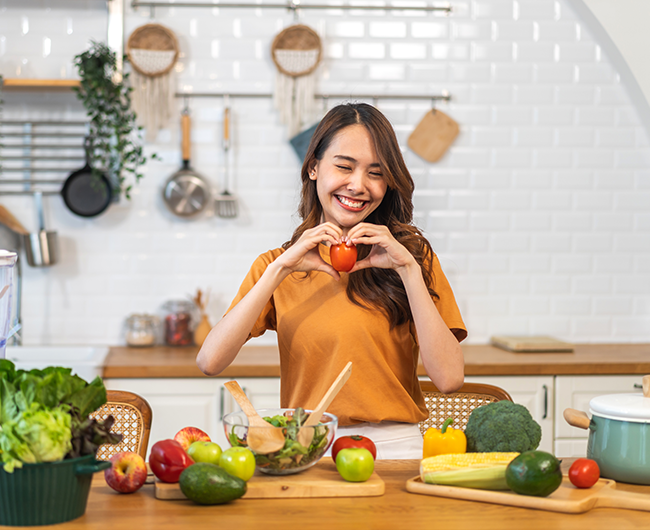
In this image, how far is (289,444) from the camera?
1.25 m

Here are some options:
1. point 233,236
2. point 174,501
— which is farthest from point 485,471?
point 233,236

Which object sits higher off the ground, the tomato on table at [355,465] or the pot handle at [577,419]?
the pot handle at [577,419]

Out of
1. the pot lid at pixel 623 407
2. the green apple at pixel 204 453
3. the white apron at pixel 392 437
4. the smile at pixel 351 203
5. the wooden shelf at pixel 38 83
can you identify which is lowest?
the white apron at pixel 392 437

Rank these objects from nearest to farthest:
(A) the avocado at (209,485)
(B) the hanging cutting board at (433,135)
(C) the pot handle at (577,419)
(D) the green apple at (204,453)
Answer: (A) the avocado at (209,485) → (D) the green apple at (204,453) → (C) the pot handle at (577,419) → (B) the hanging cutting board at (433,135)

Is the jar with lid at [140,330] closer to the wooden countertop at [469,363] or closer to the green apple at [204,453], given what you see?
the wooden countertop at [469,363]

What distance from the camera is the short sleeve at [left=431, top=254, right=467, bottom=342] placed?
183 cm

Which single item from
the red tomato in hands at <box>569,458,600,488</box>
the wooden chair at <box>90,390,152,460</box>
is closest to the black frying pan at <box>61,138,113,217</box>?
the wooden chair at <box>90,390,152,460</box>

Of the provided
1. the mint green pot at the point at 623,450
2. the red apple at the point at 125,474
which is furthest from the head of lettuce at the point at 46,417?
the mint green pot at the point at 623,450

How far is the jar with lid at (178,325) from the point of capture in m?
3.19

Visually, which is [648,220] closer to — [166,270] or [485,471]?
[166,270]

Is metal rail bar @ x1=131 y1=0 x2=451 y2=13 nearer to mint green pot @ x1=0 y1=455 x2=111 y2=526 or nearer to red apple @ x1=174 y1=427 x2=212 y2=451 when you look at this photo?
red apple @ x1=174 y1=427 x2=212 y2=451

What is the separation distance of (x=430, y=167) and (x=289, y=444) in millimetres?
2403

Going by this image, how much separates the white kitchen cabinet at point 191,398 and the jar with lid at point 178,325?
0.49 meters

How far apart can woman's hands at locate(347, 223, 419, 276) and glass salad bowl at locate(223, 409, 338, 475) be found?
18.5 inches
